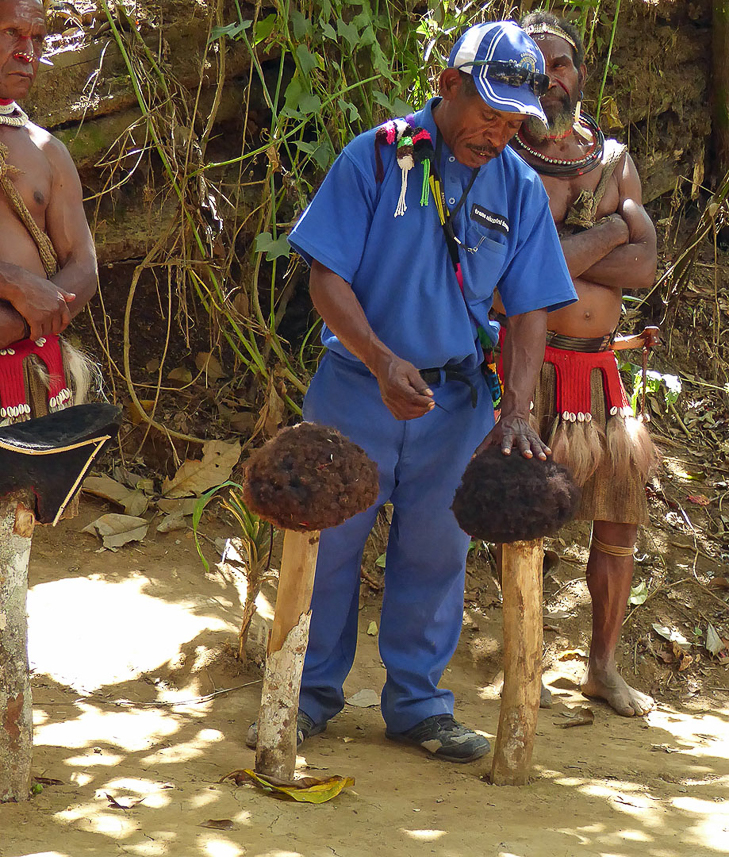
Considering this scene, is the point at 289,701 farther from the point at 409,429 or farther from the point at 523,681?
the point at 409,429

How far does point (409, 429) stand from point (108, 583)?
1.74 metres

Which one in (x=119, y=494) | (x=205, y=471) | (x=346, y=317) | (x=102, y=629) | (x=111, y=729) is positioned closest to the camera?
(x=346, y=317)

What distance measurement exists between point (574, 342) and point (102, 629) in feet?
6.89

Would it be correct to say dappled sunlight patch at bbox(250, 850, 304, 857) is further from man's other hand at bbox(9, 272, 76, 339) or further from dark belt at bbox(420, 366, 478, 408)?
man's other hand at bbox(9, 272, 76, 339)

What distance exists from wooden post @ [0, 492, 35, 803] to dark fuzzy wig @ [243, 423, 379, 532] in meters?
0.57

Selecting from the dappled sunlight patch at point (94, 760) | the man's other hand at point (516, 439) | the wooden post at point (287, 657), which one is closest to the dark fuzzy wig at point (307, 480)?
the wooden post at point (287, 657)

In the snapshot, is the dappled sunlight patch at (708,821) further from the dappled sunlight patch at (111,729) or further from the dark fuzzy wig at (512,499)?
the dappled sunlight patch at (111,729)

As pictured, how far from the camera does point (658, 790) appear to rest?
302cm

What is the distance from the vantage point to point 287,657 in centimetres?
269

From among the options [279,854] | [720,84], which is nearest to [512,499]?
[279,854]

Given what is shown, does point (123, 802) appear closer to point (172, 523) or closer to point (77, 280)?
point (77, 280)

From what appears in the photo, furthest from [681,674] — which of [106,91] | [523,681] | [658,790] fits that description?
[106,91]

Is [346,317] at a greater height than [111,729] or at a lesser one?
greater

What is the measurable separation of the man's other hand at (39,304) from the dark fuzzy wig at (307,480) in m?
0.70
